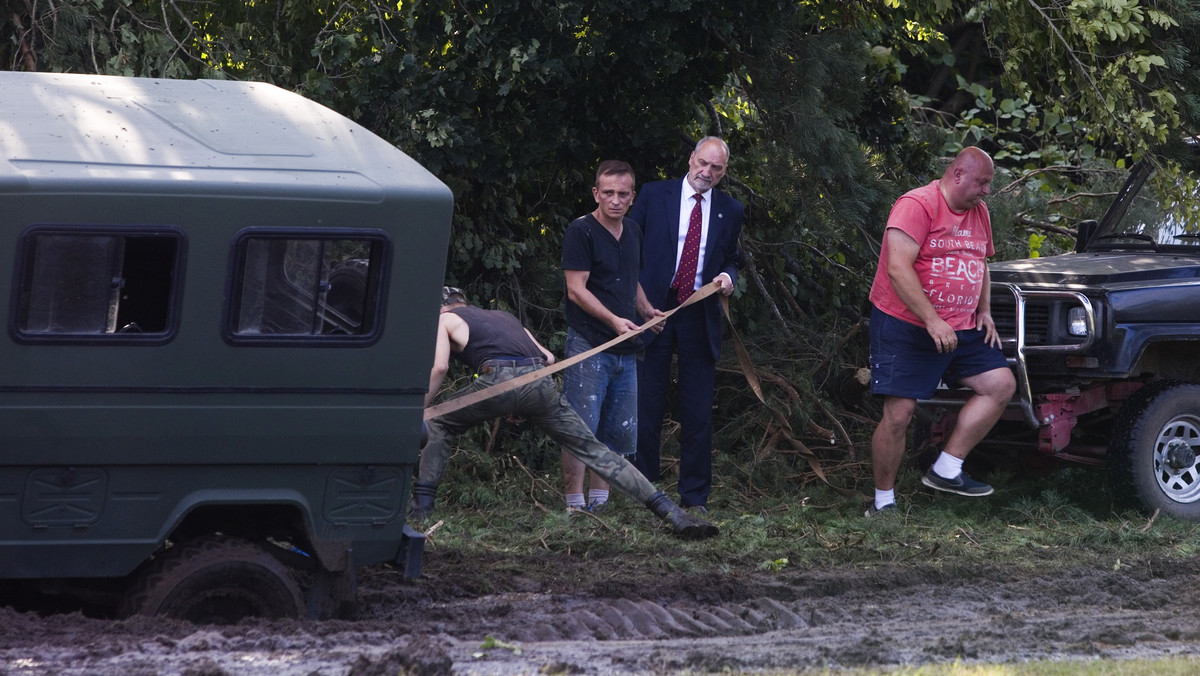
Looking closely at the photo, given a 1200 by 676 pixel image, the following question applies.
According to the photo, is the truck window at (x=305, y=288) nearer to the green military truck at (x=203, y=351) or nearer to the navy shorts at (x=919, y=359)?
the green military truck at (x=203, y=351)

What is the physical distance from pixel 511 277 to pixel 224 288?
5113mm

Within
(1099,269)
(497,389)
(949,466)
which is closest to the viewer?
(497,389)

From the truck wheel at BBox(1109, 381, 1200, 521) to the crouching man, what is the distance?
2.66 m

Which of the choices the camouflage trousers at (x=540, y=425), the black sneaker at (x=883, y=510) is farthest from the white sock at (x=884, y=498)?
the camouflage trousers at (x=540, y=425)

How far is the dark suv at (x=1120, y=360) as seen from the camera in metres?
7.95

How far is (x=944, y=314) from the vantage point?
778 cm

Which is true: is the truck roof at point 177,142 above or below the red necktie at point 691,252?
above

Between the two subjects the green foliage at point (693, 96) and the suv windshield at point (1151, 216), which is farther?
the suv windshield at point (1151, 216)

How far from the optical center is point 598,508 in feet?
26.1

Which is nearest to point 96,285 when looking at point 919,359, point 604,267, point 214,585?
point 214,585

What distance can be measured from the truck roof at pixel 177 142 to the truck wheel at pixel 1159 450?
4.81 metres

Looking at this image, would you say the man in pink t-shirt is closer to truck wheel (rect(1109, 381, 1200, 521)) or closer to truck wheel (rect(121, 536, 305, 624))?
truck wheel (rect(1109, 381, 1200, 521))

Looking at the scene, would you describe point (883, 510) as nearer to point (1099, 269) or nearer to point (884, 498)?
point (884, 498)

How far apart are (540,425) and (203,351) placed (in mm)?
2500
